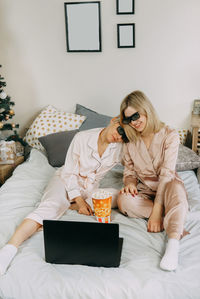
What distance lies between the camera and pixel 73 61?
2900 mm

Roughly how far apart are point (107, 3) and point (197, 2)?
0.78 metres

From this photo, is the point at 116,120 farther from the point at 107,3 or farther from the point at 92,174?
the point at 107,3

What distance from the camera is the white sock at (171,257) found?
4.04 feet

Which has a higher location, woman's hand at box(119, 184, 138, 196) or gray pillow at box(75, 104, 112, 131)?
gray pillow at box(75, 104, 112, 131)

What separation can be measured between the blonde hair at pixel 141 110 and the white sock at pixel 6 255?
2.93 feet

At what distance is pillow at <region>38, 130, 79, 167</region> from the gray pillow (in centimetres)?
17

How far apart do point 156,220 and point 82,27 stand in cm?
198

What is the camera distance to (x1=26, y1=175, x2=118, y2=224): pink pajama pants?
160cm

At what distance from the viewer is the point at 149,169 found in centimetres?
180

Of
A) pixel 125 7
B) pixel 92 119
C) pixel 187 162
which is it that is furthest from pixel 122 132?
pixel 125 7

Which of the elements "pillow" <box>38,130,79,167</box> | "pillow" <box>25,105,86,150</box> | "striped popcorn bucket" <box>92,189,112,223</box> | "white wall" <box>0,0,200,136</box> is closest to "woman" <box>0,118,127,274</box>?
"striped popcorn bucket" <box>92,189,112,223</box>

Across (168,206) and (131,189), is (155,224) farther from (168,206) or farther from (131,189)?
(131,189)

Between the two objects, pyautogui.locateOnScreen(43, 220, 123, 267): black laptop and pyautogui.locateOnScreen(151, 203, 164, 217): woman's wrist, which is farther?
pyautogui.locateOnScreen(151, 203, 164, 217): woman's wrist

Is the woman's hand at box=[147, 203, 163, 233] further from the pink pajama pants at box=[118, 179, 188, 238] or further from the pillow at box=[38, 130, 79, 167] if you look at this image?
the pillow at box=[38, 130, 79, 167]
